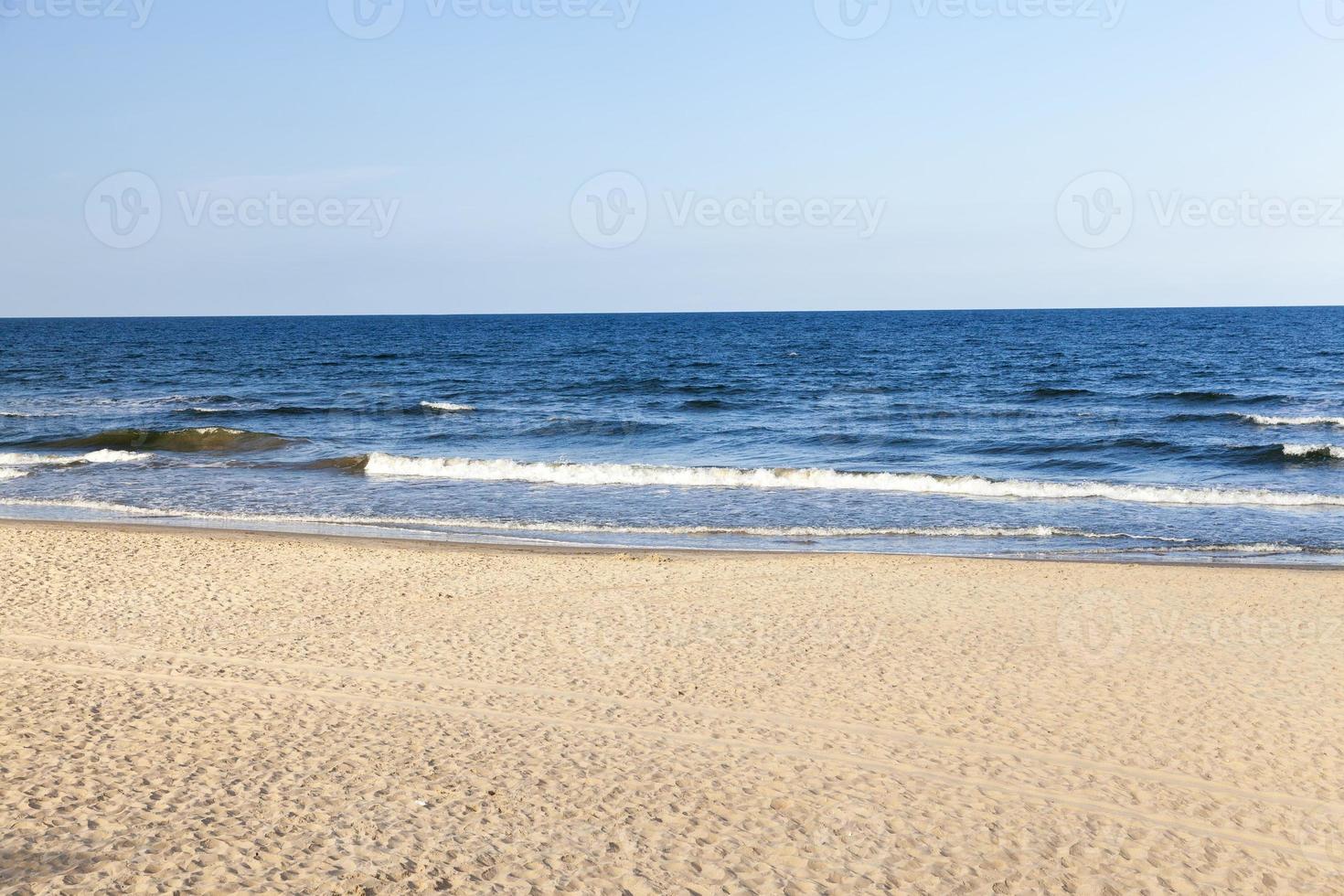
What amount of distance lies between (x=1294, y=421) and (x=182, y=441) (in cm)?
3316

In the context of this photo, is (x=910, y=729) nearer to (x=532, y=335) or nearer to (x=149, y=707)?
(x=149, y=707)

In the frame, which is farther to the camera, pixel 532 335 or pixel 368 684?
pixel 532 335

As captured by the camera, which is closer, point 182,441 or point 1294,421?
point 182,441

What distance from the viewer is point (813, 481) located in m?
22.4

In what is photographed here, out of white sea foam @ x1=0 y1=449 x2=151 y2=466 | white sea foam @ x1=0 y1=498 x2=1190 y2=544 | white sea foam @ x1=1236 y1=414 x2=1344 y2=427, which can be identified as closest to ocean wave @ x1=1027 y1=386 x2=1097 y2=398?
white sea foam @ x1=1236 y1=414 x2=1344 y2=427

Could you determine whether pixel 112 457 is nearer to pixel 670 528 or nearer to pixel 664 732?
pixel 670 528

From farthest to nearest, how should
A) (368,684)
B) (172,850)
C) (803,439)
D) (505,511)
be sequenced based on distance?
(803,439)
(505,511)
(368,684)
(172,850)

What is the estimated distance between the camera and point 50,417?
34.1 meters

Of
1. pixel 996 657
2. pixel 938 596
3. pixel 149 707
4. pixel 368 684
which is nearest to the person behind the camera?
pixel 149 707

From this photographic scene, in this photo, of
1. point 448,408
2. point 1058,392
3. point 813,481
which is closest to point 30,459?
point 448,408

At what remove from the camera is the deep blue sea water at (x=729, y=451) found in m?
18.1

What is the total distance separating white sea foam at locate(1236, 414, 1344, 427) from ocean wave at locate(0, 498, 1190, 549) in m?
17.2

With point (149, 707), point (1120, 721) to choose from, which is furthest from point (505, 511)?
point (1120, 721)

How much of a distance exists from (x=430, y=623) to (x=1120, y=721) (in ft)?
23.1
